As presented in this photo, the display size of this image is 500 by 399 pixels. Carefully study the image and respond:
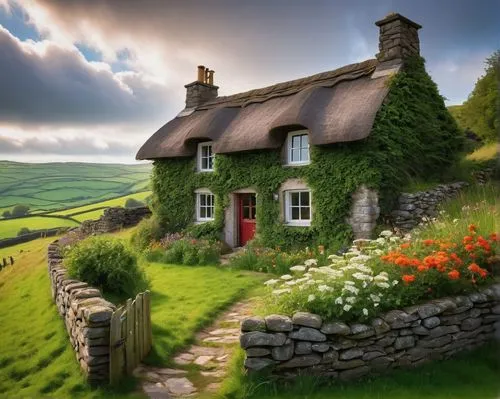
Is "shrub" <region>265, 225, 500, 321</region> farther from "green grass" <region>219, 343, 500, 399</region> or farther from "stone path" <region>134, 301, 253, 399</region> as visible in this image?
"stone path" <region>134, 301, 253, 399</region>

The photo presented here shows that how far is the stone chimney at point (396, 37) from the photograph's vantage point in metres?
11.6

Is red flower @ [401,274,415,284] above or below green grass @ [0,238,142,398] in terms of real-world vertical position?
above

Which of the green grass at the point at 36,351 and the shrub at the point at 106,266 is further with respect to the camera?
the shrub at the point at 106,266

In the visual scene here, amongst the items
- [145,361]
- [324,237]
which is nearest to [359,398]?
[145,361]

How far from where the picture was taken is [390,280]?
5.16 m

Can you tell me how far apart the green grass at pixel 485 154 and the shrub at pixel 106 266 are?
1279 centimetres

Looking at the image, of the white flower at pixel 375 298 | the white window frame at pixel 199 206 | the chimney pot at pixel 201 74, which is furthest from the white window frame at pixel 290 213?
the chimney pot at pixel 201 74

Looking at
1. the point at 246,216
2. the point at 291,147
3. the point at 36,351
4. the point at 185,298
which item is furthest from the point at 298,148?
the point at 36,351

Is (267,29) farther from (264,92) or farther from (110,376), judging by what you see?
(264,92)

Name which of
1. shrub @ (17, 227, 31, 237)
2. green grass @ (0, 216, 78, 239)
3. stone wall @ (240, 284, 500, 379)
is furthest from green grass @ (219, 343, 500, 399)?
shrub @ (17, 227, 31, 237)

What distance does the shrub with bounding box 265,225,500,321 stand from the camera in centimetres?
462

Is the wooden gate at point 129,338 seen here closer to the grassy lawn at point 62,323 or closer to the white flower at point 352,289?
the grassy lawn at point 62,323

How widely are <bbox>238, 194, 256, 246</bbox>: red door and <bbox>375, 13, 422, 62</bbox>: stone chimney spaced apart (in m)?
6.24

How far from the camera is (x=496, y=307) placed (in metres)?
5.64
